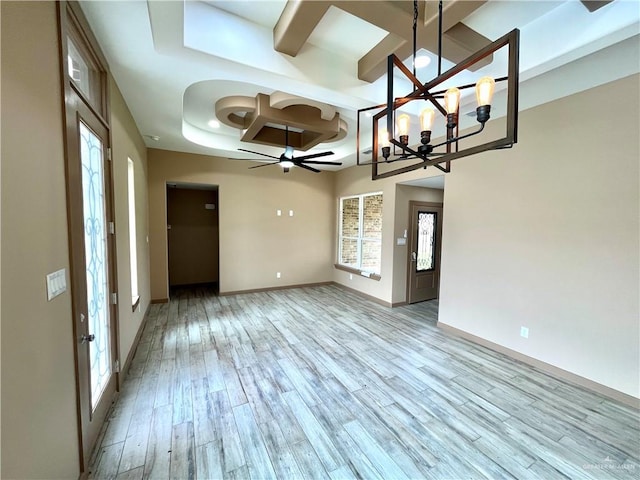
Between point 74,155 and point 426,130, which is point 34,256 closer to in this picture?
point 74,155

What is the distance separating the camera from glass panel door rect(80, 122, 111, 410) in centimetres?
181

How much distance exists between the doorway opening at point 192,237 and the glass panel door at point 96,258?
4.00 metres

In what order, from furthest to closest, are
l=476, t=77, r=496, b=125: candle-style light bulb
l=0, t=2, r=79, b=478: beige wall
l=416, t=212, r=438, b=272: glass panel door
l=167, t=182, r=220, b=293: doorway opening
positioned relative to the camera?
1. l=167, t=182, r=220, b=293: doorway opening
2. l=416, t=212, r=438, b=272: glass panel door
3. l=476, t=77, r=496, b=125: candle-style light bulb
4. l=0, t=2, r=79, b=478: beige wall

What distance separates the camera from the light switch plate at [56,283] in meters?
1.21

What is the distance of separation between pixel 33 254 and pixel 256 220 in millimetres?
4655

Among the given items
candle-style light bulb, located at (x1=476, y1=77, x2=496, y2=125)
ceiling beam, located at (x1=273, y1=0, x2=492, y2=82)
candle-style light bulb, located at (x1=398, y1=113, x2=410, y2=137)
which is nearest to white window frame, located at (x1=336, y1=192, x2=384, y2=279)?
ceiling beam, located at (x1=273, y1=0, x2=492, y2=82)

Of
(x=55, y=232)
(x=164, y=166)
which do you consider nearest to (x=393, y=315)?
(x=55, y=232)

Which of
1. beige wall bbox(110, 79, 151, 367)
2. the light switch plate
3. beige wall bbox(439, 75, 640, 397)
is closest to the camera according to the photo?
the light switch plate

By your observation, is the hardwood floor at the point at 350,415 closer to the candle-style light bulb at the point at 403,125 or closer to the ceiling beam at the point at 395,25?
the candle-style light bulb at the point at 403,125

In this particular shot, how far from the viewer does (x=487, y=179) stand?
337 centimetres

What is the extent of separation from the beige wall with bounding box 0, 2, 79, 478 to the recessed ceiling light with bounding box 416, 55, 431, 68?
8.82 feet

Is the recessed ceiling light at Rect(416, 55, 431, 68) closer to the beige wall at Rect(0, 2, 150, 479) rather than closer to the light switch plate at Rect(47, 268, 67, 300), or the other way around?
the beige wall at Rect(0, 2, 150, 479)

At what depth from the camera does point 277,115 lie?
3.38 meters

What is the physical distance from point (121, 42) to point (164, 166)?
328 centimetres
